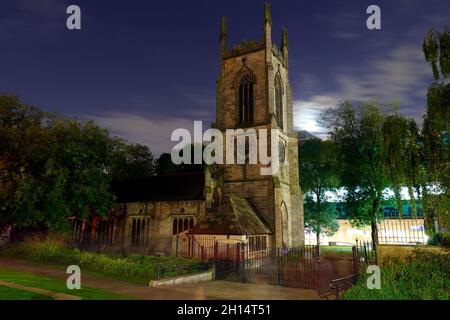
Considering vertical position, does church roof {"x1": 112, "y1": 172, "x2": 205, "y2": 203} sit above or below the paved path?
above

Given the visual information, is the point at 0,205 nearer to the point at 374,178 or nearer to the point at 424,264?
the point at 424,264

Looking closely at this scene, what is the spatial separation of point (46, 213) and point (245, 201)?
51.0ft

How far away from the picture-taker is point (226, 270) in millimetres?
17781

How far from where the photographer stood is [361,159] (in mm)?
31797

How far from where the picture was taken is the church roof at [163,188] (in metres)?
31.0

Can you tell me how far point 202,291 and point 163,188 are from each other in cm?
2165

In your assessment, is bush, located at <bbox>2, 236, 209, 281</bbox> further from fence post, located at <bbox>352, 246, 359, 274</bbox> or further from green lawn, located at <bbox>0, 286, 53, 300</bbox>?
fence post, located at <bbox>352, 246, 359, 274</bbox>

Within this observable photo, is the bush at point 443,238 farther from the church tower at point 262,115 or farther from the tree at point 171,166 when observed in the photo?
the tree at point 171,166

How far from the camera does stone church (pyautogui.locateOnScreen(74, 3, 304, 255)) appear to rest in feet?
91.8

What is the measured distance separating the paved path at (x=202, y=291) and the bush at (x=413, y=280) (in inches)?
84.9

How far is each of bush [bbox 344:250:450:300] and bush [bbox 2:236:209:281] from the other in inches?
338
